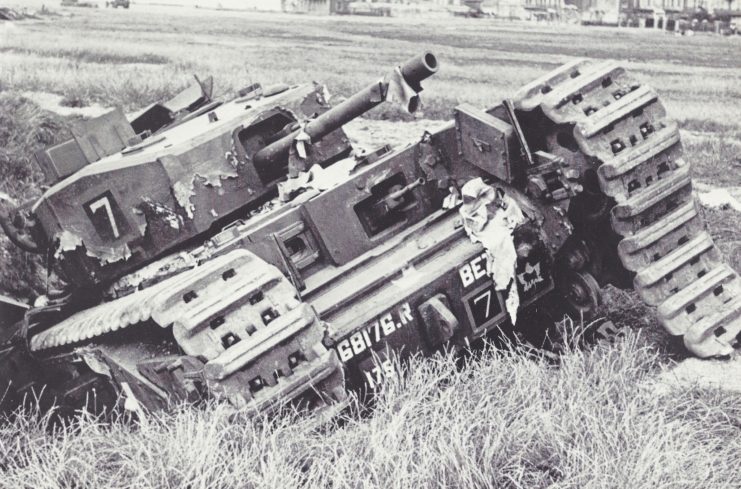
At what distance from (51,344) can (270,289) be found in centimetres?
225

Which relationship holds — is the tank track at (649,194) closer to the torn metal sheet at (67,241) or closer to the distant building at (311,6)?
the torn metal sheet at (67,241)

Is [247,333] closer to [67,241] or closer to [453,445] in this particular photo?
[453,445]

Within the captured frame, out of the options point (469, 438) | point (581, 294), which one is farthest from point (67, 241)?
point (581, 294)

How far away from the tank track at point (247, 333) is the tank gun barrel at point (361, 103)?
5.74ft

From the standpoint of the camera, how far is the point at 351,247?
640 centimetres

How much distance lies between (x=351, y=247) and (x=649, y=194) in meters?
2.12

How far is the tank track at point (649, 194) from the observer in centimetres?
595

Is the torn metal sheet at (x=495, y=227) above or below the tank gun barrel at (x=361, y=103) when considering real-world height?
below

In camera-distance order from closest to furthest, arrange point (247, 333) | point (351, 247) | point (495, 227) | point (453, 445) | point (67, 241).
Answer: point (453, 445), point (247, 333), point (495, 227), point (351, 247), point (67, 241)

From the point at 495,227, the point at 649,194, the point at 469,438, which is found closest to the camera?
the point at 469,438

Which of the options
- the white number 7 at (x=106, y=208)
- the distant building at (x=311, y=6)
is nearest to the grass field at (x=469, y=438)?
the white number 7 at (x=106, y=208)

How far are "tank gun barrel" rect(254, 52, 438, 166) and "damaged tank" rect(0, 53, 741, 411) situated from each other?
18 mm

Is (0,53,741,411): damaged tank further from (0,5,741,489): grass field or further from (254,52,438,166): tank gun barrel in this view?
(0,5,741,489): grass field

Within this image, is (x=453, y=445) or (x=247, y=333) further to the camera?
(x=247, y=333)
